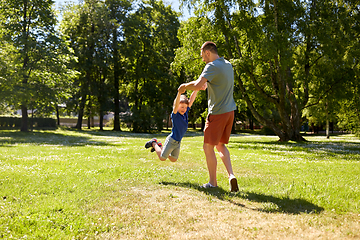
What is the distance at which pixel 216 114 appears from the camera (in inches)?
212

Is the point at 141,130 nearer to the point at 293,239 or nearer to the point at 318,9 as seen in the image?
the point at 318,9

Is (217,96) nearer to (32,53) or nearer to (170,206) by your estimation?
(170,206)

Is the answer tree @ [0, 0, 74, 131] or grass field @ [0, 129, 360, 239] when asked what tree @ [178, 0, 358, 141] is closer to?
grass field @ [0, 129, 360, 239]

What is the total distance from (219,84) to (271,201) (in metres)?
2.32

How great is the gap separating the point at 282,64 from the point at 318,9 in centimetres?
590

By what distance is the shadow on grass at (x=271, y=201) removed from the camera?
14.3 feet

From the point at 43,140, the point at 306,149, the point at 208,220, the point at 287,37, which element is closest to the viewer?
the point at 208,220

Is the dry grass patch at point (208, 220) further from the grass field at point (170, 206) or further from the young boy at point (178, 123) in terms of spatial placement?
the young boy at point (178, 123)

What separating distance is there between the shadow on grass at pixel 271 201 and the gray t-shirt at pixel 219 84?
156 centimetres

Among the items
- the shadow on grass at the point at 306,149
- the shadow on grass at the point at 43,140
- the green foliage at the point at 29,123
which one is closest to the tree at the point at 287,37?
the shadow on grass at the point at 306,149

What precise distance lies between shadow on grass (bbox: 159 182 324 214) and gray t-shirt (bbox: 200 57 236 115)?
1.56m

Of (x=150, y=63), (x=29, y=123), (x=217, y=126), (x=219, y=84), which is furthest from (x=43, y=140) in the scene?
(x=150, y=63)

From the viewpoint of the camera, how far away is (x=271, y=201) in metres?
4.84

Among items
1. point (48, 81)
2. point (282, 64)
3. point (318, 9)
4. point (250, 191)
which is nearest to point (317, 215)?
point (250, 191)
